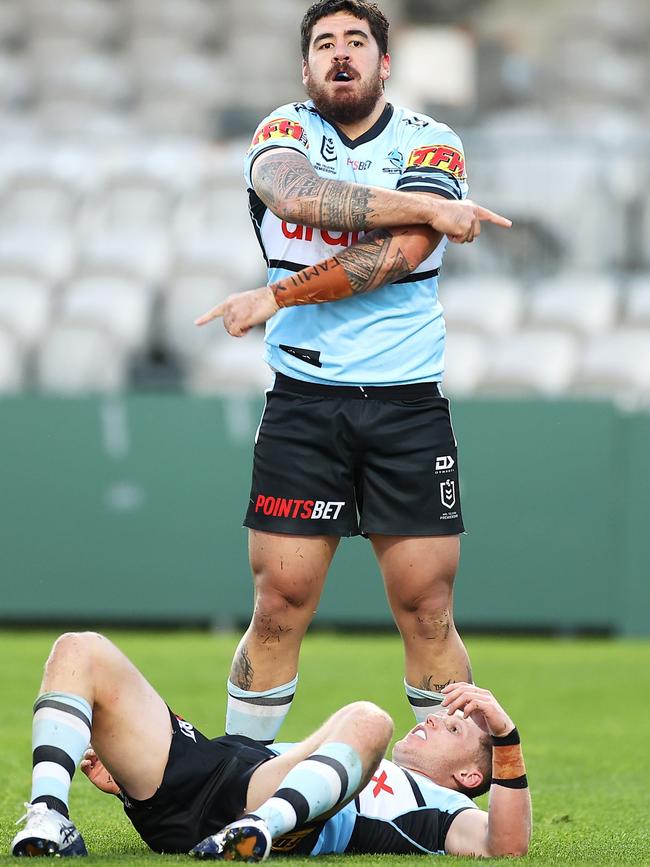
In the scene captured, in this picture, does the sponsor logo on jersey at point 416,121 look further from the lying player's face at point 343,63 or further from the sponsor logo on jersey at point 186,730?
the sponsor logo on jersey at point 186,730

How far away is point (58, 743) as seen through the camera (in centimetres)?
378

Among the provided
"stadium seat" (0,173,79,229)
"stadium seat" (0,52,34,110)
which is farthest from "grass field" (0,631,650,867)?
"stadium seat" (0,52,34,110)

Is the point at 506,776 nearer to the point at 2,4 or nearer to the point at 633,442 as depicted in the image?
the point at 633,442

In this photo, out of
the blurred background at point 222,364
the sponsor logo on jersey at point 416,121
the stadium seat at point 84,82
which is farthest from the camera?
the stadium seat at point 84,82

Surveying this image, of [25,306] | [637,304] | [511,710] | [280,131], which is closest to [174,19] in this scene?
[25,306]

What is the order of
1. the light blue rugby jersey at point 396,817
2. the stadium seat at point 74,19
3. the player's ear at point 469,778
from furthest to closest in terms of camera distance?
the stadium seat at point 74,19 → the player's ear at point 469,778 → the light blue rugby jersey at point 396,817

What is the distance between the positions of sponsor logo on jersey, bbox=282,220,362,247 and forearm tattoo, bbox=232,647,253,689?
1.24 meters

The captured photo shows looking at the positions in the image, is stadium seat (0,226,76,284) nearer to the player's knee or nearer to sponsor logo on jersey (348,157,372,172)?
sponsor logo on jersey (348,157,372,172)

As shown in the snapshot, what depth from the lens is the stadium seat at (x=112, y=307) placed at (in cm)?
1314

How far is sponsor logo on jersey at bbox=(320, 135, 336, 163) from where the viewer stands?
4.76 m

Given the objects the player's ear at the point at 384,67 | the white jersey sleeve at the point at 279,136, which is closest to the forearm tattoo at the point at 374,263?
the white jersey sleeve at the point at 279,136

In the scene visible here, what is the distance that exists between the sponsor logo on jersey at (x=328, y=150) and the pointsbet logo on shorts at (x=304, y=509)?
1034 mm

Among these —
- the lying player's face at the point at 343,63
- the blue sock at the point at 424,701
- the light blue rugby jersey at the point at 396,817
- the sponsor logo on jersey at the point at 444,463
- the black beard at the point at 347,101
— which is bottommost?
the light blue rugby jersey at the point at 396,817

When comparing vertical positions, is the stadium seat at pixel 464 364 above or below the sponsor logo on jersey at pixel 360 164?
below
